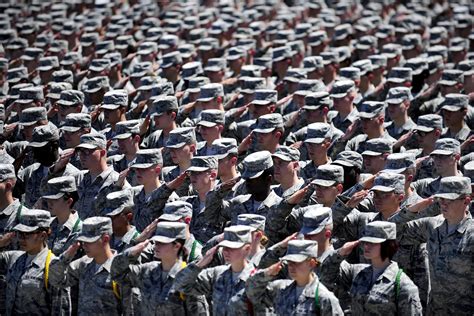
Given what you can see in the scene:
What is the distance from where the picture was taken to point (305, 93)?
15383 mm

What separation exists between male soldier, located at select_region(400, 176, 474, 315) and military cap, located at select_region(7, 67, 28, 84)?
956 cm

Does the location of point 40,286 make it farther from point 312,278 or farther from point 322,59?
point 322,59

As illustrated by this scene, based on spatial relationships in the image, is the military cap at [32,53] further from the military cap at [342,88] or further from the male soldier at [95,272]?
the male soldier at [95,272]

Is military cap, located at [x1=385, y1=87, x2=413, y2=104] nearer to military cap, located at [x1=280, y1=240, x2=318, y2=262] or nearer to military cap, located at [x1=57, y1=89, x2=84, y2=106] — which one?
military cap, located at [x1=57, y1=89, x2=84, y2=106]

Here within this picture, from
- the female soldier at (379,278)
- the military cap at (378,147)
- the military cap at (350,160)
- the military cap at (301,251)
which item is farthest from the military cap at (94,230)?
the military cap at (378,147)

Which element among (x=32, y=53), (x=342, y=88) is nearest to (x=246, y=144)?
(x=342, y=88)

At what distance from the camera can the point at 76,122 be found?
14070 millimetres

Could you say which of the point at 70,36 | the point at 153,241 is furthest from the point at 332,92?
the point at 70,36

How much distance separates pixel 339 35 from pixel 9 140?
7.91 m

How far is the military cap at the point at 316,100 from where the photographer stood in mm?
14383

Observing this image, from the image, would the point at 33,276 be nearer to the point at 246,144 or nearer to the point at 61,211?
the point at 61,211

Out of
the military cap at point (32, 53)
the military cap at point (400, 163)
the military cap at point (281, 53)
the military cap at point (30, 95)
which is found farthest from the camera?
the military cap at point (32, 53)

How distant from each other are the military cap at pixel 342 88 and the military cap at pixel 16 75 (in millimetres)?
5783

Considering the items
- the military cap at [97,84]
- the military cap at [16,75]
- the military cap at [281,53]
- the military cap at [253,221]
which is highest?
the military cap at [253,221]
